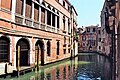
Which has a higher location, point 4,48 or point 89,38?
point 89,38

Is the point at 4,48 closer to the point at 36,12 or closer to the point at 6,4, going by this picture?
the point at 6,4

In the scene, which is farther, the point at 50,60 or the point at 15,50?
the point at 50,60

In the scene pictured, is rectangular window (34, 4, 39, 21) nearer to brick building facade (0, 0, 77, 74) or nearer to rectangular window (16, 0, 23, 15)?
brick building facade (0, 0, 77, 74)

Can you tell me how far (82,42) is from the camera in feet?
232

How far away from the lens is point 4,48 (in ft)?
48.8

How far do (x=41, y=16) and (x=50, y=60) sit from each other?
4613mm

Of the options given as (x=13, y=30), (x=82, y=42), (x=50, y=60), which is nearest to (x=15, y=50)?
(x=13, y=30)

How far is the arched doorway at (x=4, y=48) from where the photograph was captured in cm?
1463

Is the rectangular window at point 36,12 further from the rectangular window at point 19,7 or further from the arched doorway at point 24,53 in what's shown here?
the arched doorway at point 24,53

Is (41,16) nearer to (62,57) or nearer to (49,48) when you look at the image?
(49,48)

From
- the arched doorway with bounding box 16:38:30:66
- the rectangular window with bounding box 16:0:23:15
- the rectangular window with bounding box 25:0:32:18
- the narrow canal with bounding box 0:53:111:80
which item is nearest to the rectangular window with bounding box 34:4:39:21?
the rectangular window with bounding box 25:0:32:18

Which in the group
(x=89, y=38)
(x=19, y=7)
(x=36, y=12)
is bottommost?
(x=89, y=38)

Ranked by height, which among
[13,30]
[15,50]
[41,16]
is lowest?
[15,50]

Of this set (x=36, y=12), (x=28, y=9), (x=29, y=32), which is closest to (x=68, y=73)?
(x=29, y=32)
